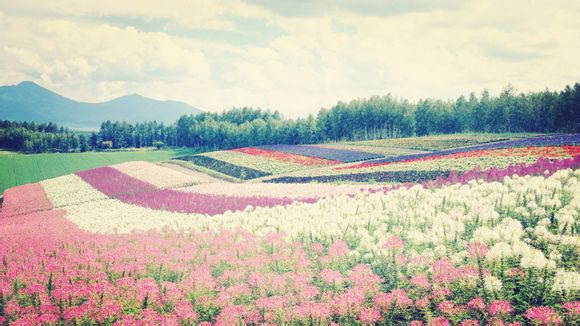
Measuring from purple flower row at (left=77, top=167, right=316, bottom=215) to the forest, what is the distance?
58.3m

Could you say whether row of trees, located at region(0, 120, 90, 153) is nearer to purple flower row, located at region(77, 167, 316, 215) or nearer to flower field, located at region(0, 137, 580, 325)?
purple flower row, located at region(77, 167, 316, 215)

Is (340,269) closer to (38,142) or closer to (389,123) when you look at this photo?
(389,123)

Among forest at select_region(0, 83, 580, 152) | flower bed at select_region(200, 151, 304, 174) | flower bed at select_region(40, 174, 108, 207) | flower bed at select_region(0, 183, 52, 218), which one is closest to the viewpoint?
flower bed at select_region(0, 183, 52, 218)

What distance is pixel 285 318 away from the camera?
6691 mm

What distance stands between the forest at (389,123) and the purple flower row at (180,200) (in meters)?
58.3

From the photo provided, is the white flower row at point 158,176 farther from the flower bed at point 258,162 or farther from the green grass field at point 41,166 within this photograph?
the green grass field at point 41,166

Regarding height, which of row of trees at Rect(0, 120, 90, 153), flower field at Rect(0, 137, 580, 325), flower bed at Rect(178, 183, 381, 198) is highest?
row of trees at Rect(0, 120, 90, 153)

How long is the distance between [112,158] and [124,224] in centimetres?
8116

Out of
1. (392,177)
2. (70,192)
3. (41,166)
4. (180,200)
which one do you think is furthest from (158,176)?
(41,166)

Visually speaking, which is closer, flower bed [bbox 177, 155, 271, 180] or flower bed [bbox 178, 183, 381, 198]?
flower bed [bbox 178, 183, 381, 198]

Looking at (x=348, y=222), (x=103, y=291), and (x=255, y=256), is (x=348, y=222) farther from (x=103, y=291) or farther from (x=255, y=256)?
(x=103, y=291)

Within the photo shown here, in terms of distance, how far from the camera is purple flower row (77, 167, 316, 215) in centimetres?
2098

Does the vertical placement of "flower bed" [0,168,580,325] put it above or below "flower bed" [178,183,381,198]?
above

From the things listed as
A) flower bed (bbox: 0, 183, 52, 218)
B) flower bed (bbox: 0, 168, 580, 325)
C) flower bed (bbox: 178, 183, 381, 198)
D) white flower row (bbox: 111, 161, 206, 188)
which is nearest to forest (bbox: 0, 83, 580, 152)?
white flower row (bbox: 111, 161, 206, 188)
